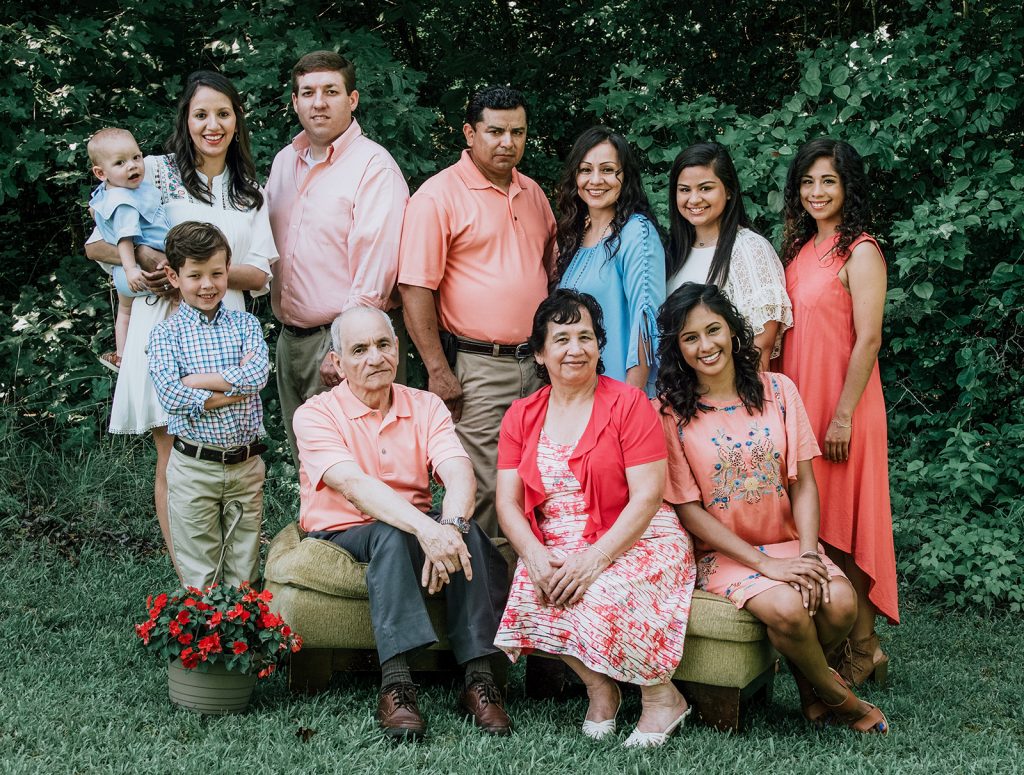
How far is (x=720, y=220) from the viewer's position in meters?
4.07

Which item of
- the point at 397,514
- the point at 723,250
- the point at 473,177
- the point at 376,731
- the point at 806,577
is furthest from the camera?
the point at 473,177

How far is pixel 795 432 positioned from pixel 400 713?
5.27ft

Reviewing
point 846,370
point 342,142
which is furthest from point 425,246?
point 846,370

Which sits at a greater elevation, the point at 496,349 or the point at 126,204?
the point at 126,204

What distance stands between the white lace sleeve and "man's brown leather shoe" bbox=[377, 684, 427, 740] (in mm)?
1784

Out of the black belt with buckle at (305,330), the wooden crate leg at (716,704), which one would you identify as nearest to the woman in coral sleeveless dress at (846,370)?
the wooden crate leg at (716,704)

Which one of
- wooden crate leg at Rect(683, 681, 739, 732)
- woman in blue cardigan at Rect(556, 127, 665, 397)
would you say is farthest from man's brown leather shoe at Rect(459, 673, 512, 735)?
woman in blue cardigan at Rect(556, 127, 665, 397)

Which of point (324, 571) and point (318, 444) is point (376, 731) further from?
point (318, 444)

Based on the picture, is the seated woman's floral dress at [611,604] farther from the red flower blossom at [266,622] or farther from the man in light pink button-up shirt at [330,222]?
the man in light pink button-up shirt at [330,222]

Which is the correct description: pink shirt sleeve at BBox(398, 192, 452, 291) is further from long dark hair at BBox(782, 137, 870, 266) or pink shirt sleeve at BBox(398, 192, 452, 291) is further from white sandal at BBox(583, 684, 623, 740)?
white sandal at BBox(583, 684, 623, 740)

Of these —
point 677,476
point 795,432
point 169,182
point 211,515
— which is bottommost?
point 211,515

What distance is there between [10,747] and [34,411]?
12.8 feet

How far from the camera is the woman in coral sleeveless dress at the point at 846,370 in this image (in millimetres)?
3904

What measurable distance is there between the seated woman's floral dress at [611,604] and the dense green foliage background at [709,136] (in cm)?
217
